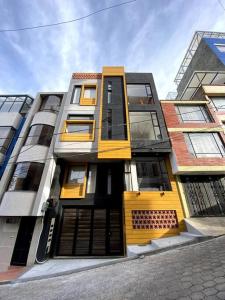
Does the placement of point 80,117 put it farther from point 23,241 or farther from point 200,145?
point 200,145

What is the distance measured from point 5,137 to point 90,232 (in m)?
9.66

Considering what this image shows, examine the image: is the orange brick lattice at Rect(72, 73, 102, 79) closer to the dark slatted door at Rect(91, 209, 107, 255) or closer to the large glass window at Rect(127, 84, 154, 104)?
the large glass window at Rect(127, 84, 154, 104)

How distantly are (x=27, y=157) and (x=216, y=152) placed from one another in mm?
12846

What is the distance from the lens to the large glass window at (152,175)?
9.78 meters

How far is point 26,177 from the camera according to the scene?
9391 mm

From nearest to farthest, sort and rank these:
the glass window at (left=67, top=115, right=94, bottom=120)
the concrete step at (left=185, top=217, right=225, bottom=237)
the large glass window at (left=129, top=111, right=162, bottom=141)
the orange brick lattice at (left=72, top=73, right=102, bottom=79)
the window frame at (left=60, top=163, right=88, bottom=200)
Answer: the concrete step at (left=185, top=217, right=225, bottom=237) → the window frame at (left=60, top=163, right=88, bottom=200) → the large glass window at (left=129, top=111, right=162, bottom=141) → the glass window at (left=67, top=115, right=94, bottom=120) → the orange brick lattice at (left=72, top=73, right=102, bottom=79)

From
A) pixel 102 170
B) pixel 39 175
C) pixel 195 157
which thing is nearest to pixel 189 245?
pixel 195 157

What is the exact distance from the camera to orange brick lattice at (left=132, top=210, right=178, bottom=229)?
8.24 m

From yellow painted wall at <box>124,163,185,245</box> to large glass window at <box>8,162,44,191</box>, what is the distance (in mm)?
5682

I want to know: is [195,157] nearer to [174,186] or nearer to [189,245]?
[174,186]

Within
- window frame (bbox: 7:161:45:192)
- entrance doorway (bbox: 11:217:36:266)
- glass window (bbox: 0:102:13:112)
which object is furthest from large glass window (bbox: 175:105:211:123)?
glass window (bbox: 0:102:13:112)

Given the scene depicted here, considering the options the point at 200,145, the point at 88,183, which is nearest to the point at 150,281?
the point at 88,183

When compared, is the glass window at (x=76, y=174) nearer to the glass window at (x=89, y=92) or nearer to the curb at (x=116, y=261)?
the curb at (x=116, y=261)

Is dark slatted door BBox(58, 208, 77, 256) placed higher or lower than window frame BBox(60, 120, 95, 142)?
lower
